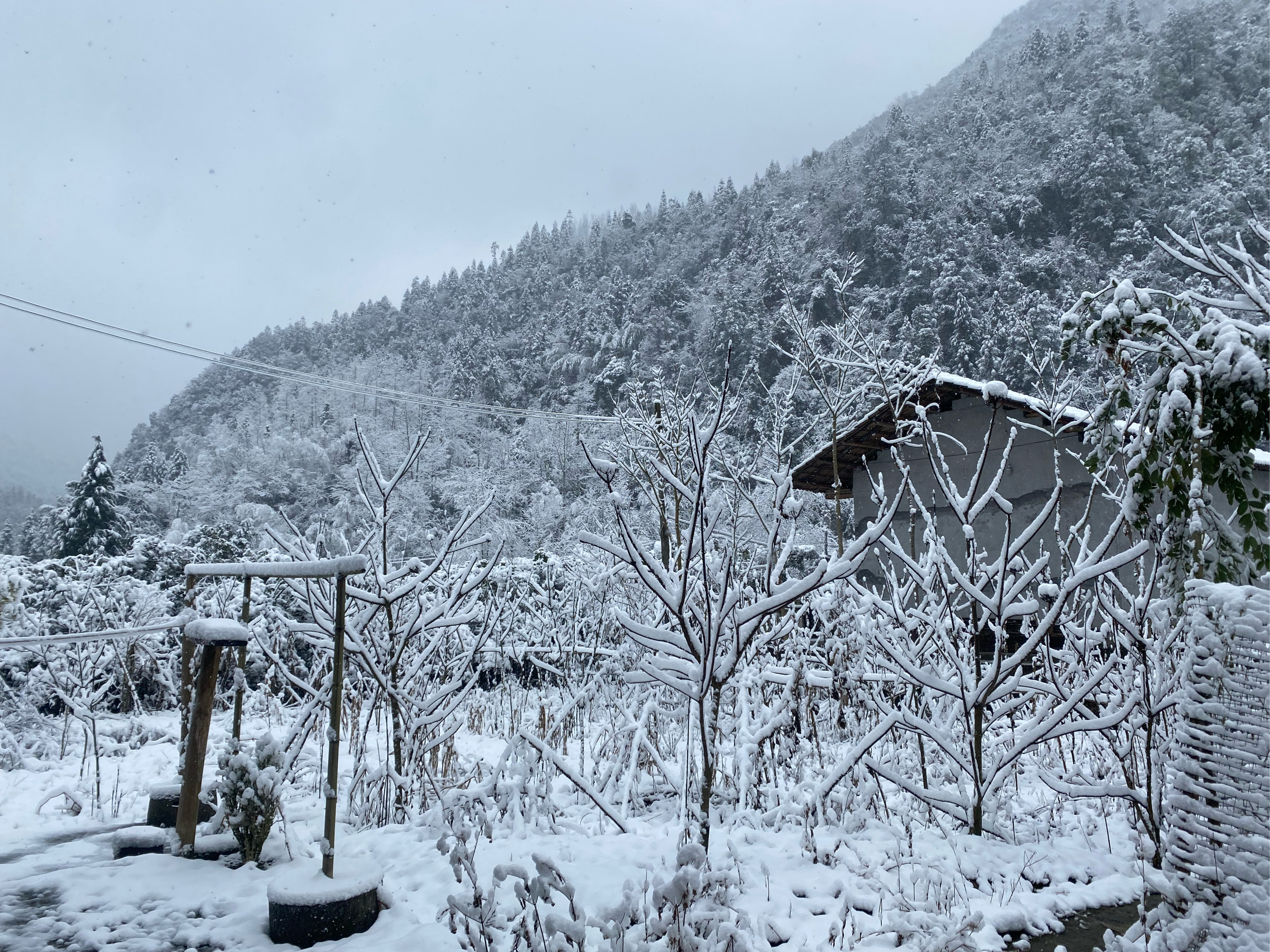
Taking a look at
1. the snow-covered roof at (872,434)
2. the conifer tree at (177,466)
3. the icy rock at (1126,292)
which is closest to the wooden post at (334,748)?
the icy rock at (1126,292)

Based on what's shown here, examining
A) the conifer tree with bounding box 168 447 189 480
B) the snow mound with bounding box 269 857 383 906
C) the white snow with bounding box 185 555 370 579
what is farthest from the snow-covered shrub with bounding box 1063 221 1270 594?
the conifer tree with bounding box 168 447 189 480

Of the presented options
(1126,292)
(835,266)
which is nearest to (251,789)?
(1126,292)

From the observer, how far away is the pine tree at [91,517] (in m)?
20.4

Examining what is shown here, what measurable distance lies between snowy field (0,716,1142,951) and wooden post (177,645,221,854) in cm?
15

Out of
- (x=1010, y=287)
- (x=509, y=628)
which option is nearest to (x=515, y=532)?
(x=1010, y=287)

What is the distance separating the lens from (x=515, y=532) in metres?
31.7

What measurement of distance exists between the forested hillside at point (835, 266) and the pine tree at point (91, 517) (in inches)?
394

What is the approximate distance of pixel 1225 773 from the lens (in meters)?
2.18

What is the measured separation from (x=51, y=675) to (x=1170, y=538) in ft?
27.7

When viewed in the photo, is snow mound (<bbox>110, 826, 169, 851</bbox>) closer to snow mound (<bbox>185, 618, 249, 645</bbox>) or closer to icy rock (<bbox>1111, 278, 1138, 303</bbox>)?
snow mound (<bbox>185, 618, 249, 645</bbox>)

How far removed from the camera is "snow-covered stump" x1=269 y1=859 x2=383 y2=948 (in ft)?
8.93

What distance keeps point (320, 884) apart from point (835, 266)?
39.7m

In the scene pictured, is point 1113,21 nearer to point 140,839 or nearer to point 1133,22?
point 1133,22

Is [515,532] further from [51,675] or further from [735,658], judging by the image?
[735,658]
